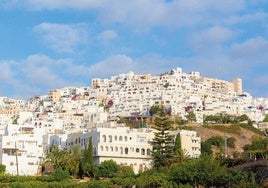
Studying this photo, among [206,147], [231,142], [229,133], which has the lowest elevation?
[206,147]

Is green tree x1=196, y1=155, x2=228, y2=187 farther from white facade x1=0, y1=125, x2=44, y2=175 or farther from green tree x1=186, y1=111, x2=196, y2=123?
green tree x1=186, y1=111, x2=196, y2=123

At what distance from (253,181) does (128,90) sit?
86.7 metres

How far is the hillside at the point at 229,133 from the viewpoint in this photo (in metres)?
85.3

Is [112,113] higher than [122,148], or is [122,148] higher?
[112,113]

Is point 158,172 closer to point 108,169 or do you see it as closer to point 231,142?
point 108,169

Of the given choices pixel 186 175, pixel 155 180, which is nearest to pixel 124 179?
pixel 155 180

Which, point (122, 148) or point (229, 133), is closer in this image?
point (122, 148)

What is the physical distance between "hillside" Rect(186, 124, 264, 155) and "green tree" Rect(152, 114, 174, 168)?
22.8 meters

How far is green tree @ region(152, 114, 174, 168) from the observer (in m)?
56.5

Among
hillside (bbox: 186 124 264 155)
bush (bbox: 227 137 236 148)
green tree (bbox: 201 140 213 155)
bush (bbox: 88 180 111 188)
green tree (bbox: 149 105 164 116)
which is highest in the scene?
green tree (bbox: 149 105 164 116)

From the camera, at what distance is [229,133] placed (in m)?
88.7

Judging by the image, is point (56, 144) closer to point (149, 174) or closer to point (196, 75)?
point (149, 174)

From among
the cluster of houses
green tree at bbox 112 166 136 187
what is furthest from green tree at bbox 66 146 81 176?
green tree at bbox 112 166 136 187

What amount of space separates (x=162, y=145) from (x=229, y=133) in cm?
3035
